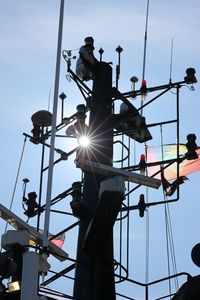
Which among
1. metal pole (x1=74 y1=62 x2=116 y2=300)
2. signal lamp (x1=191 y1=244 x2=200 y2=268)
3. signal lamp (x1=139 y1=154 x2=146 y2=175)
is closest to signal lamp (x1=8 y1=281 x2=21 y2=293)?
metal pole (x1=74 y1=62 x2=116 y2=300)

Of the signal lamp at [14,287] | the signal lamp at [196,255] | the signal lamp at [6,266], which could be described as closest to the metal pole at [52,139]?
the signal lamp at [6,266]

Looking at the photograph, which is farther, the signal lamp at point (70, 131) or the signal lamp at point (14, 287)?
the signal lamp at point (70, 131)

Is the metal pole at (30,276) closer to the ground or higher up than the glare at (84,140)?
closer to the ground

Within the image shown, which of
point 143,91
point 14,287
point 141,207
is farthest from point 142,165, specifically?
point 14,287

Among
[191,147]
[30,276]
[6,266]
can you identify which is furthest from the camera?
[191,147]

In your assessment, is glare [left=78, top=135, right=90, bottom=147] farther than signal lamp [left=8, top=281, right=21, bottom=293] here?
Yes

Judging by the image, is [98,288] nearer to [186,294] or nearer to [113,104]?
[186,294]

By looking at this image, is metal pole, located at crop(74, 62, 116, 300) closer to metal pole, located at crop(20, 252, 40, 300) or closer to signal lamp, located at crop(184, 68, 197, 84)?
signal lamp, located at crop(184, 68, 197, 84)

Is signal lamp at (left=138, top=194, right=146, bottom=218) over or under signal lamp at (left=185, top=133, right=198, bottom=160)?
under

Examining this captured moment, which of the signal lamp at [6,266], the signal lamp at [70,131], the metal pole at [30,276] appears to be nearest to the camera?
the metal pole at [30,276]

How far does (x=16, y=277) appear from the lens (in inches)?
406

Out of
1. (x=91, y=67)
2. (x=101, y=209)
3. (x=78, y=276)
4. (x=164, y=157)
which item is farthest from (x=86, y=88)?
(x=101, y=209)

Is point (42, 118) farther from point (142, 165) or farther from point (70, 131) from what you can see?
point (142, 165)

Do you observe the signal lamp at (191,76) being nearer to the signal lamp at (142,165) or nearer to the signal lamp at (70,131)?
the signal lamp at (142,165)
